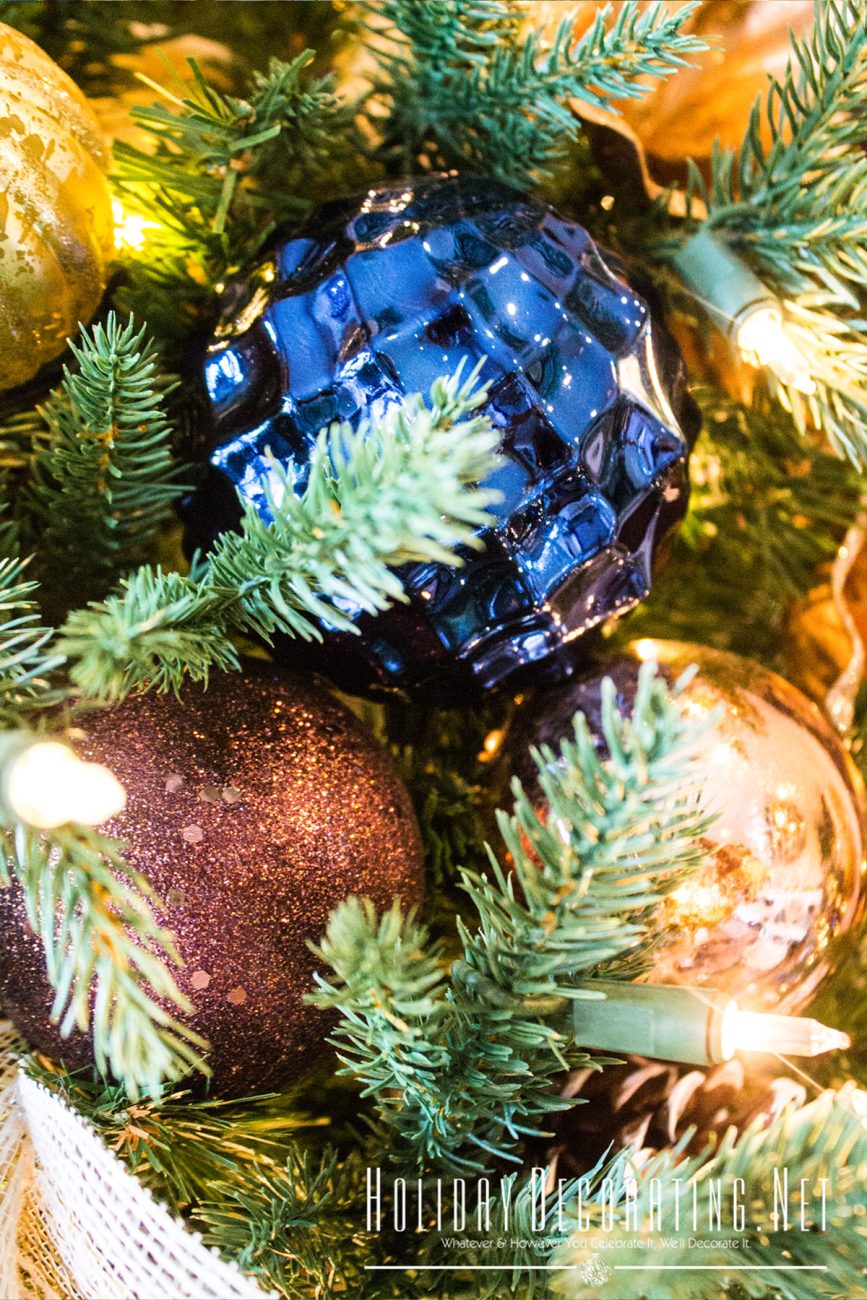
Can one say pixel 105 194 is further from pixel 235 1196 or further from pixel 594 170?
pixel 235 1196

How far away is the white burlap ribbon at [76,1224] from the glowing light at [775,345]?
48 cm

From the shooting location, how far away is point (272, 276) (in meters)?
0.48

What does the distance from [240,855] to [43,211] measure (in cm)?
31

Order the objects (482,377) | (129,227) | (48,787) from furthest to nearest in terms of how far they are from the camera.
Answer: (129,227)
(482,377)
(48,787)

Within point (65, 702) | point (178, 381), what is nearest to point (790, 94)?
point (178, 381)

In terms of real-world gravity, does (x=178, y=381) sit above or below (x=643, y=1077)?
above

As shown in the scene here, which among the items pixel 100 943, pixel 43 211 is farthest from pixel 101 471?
pixel 100 943

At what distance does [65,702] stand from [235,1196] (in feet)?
0.79

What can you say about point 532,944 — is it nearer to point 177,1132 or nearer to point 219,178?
point 177,1132

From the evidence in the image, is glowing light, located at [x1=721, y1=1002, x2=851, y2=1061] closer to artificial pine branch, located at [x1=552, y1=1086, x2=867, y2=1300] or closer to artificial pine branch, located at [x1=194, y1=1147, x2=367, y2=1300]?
artificial pine branch, located at [x1=552, y1=1086, x2=867, y2=1300]

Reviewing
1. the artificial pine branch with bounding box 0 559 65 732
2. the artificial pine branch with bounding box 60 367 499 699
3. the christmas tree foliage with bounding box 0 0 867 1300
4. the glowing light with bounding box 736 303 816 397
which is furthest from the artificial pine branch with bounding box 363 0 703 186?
the artificial pine branch with bounding box 0 559 65 732

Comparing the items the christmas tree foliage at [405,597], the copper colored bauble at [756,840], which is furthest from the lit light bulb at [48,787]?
the copper colored bauble at [756,840]

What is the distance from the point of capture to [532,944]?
1.19 ft

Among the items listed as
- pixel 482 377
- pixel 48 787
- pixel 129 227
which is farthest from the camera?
pixel 129 227
